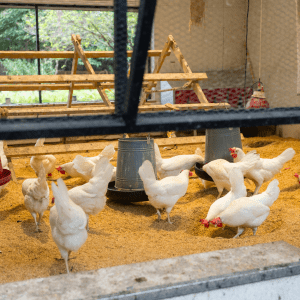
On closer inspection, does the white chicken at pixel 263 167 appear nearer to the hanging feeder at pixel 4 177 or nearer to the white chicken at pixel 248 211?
the white chicken at pixel 248 211

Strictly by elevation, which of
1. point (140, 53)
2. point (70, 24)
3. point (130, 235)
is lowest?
point (130, 235)

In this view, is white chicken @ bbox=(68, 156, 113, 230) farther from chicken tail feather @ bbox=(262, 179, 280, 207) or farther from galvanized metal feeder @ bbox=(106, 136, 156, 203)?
chicken tail feather @ bbox=(262, 179, 280, 207)

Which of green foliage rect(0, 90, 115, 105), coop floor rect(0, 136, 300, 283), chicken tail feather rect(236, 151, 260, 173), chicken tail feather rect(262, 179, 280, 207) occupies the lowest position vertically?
coop floor rect(0, 136, 300, 283)

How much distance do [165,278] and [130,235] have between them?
1.06 m

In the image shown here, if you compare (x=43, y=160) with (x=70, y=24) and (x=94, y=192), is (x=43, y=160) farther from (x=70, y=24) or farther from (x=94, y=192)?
(x=70, y=24)

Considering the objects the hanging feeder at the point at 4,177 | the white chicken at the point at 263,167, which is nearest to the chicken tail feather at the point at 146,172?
the white chicken at the point at 263,167

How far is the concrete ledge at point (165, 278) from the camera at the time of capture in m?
0.87

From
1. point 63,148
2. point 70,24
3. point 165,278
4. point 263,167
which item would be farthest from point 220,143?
point 70,24

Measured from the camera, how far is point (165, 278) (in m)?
0.92

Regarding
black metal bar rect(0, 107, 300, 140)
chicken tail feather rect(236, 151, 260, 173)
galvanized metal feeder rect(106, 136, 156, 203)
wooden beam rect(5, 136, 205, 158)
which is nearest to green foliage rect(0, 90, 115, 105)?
wooden beam rect(5, 136, 205, 158)

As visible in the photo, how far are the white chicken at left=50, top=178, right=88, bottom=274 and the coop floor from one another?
133 millimetres

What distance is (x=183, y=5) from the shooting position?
3398 mm

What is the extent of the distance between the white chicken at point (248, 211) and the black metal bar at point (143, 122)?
1.06m

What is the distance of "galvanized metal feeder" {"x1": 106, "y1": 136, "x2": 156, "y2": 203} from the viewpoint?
2561mm
